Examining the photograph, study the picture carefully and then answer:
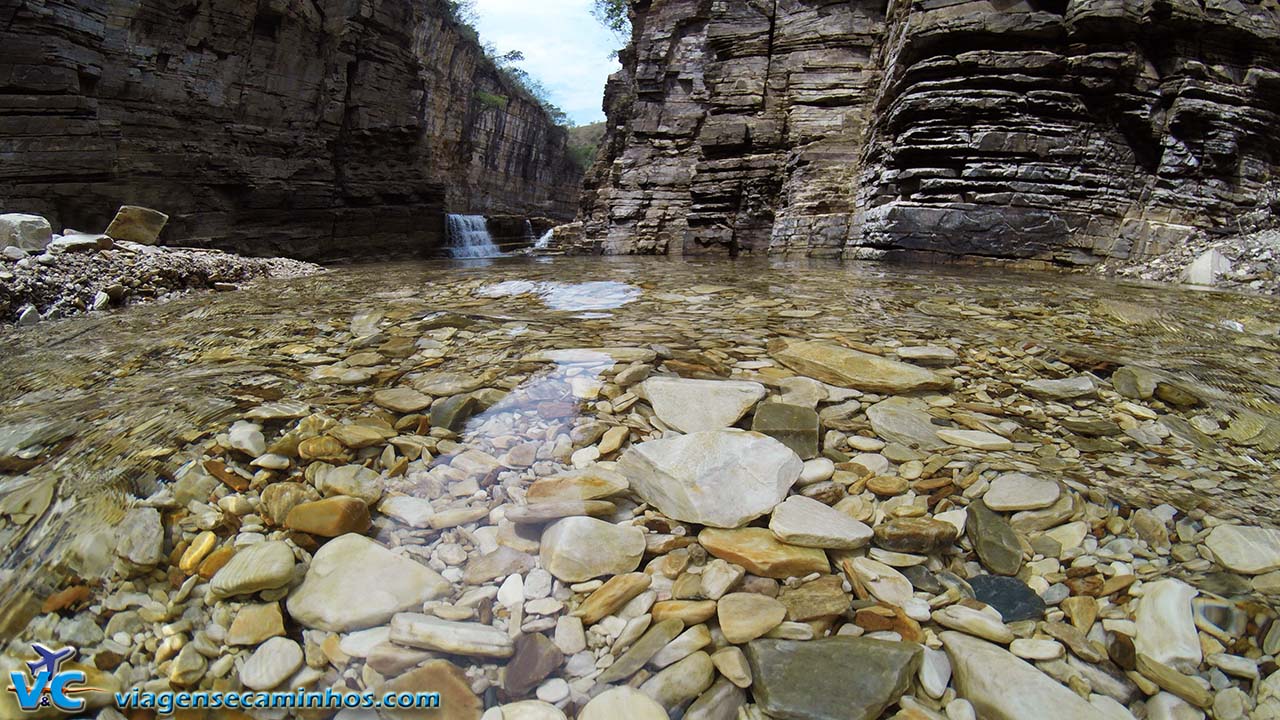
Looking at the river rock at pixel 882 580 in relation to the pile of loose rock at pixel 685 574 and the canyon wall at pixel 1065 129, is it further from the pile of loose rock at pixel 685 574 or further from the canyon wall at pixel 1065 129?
the canyon wall at pixel 1065 129

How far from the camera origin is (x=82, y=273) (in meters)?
4.34

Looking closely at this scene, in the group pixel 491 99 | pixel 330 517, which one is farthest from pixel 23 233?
pixel 491 99

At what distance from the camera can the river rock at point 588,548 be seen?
3.26ft

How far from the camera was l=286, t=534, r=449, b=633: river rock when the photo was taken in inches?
35.0

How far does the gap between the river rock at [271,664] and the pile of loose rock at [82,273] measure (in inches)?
173

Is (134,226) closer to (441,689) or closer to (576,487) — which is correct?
(576,487)

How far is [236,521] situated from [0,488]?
0.52m

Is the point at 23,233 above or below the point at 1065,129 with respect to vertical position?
below

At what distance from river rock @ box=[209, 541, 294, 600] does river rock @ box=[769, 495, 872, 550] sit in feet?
2.97

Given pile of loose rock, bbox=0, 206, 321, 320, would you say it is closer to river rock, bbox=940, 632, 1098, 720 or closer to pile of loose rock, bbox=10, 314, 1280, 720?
pile of loose rock, bbox=10, 314, 1280, 720

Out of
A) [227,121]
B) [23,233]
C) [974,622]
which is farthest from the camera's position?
[227,121]

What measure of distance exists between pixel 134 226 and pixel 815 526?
352 inches

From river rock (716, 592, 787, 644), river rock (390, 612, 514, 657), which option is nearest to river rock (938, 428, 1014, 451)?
river rock (716, 592, 787, 644)

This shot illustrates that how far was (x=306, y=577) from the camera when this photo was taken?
97 centimetres
